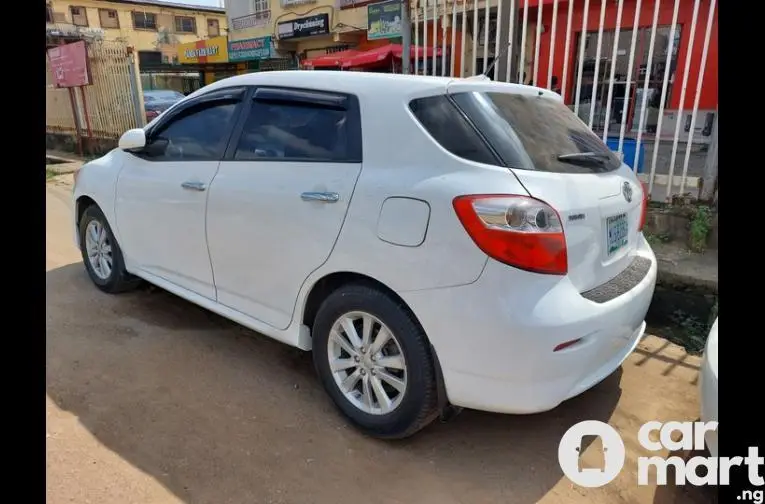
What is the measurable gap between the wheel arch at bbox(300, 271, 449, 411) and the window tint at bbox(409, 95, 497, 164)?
26.4 inches

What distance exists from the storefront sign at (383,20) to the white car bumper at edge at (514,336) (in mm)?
13689

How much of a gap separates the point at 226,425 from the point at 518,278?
1623 mm

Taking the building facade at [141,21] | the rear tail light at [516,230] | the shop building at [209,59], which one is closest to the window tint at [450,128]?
the rear tail light at [516,230]

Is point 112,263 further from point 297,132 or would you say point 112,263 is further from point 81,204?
point 297,132

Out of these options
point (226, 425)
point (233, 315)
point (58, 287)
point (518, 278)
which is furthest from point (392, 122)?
point (58, 287)

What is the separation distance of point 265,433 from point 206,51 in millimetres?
22538

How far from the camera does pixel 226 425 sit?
2590mm

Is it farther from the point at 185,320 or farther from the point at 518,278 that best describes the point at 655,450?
the point at 185,320

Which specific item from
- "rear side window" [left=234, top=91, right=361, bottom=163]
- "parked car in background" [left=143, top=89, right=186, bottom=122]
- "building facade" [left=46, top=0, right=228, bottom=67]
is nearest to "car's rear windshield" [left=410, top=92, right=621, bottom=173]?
"rear side window" [left=234, top=91, right=361, bottom=163]

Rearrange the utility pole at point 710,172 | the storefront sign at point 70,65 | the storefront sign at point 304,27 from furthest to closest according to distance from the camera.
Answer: the storefront sign at point 304,27 → the storefront sign at point 70,65 → the utility pole at point 710,172

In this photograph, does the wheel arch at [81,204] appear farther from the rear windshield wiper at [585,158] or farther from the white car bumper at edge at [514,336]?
the rear windshield wiper at [585,158]

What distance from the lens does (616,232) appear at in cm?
240

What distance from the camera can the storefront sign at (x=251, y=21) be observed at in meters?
20.0

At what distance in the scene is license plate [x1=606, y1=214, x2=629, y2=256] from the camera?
92.0 inches
